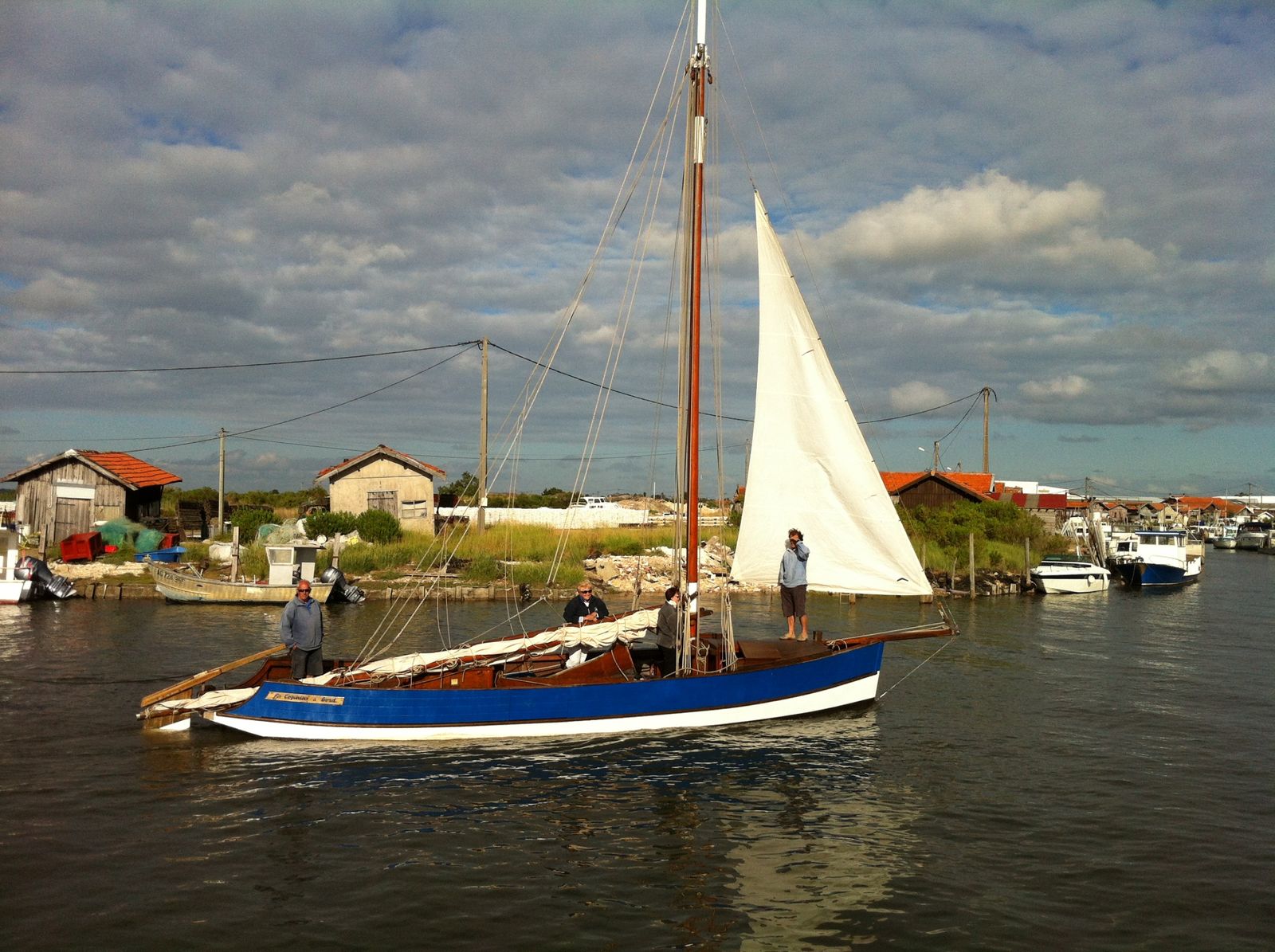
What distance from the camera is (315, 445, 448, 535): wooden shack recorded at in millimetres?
48312

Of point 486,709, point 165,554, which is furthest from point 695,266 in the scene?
point 165,554

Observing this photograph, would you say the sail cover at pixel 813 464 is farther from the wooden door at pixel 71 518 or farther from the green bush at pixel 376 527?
the wooden door at pixel 71 518

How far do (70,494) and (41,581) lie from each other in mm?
12027

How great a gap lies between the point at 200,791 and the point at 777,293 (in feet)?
40.6

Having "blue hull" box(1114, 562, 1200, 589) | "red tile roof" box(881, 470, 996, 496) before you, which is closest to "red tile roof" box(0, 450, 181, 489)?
"red tile roof" box(881, 470, 996, 496)

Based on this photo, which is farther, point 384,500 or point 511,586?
point 384,500

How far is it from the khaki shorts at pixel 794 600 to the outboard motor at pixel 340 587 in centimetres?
2277

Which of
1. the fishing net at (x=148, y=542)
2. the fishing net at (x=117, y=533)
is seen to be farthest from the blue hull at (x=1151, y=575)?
the fishing net at (x=117, y=533)

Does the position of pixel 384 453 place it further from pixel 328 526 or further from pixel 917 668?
pixel 917 668

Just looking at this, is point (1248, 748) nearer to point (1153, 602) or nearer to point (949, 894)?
point (949, 894)

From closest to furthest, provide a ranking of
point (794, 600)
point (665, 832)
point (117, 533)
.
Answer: point (665, 832), point (794, 600), point (117, 533)

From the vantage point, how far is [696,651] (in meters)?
16.3

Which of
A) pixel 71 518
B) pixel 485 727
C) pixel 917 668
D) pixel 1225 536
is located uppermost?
pixel 71 518

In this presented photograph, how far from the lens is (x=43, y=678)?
797 inches
